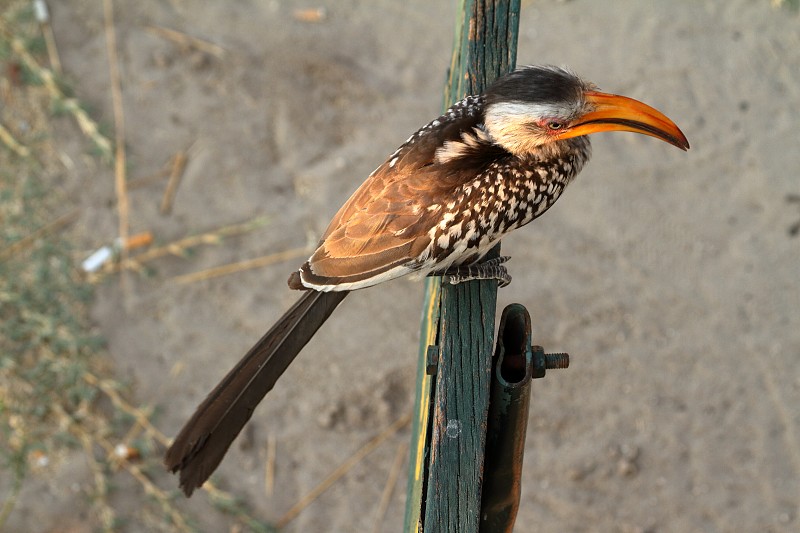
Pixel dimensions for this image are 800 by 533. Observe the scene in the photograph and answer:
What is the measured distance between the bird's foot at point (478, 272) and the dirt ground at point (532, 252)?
1.62 meters

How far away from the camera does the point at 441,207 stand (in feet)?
6.65

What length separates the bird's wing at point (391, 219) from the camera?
203 cm

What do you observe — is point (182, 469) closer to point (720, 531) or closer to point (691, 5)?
point (720, 531)

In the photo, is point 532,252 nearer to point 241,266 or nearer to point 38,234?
point 241,266

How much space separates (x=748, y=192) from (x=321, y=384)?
2.19m

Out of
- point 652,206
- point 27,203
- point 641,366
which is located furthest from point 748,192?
point 27,203

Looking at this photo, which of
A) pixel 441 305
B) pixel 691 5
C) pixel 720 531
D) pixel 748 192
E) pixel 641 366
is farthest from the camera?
pixel 691 5

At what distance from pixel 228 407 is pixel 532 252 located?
2140mm

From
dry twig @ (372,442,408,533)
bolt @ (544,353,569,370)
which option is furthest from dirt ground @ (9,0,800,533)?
bolt @ (544,353,569,370)

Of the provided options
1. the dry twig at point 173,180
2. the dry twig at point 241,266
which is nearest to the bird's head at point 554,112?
the dry twig at point 241,266

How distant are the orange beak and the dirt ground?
1751 mm

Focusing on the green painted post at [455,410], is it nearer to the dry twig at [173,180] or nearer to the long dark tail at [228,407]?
the long dark tail at [228,407]

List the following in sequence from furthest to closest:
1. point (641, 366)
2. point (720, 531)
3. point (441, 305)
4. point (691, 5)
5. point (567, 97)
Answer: point (691, 5), point (641, 366), point (720, 531), point (567, 97), point (441, 305)

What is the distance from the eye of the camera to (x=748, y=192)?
Result: 13.1 feet
